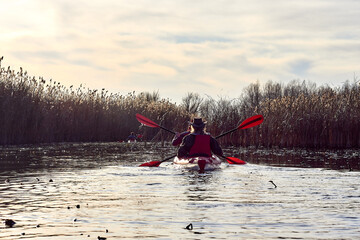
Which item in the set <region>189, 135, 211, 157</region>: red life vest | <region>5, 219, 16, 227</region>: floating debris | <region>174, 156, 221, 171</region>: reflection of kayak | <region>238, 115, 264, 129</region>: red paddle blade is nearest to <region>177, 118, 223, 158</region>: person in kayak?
<region>189, 135, 211, 157</region>: red life vest

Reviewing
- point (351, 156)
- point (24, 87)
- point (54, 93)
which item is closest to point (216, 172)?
point (351, 156)

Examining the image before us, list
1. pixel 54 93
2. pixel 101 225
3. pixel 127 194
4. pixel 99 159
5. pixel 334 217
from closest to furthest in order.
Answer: pixel 101 225 → pixel 334 217 → pixel 127 194 → pixel 99 159 → pixel 54 93

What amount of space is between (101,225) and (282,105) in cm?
1817

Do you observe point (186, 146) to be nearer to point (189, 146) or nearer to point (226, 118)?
point (189, 146)

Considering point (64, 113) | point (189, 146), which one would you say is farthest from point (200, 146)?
point (64, 113)

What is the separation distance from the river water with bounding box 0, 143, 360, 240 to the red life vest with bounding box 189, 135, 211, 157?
0.54 metres

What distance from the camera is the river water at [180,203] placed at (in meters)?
6.02

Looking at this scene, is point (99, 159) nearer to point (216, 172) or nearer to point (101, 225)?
point (216, 172)

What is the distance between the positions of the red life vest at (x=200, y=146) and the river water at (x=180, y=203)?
535 millimetres

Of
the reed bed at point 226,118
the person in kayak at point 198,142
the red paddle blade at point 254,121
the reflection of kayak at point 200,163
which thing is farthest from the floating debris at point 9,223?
the reed bed at point 226,118

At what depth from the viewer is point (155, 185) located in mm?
10305

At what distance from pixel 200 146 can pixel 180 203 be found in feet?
17.2

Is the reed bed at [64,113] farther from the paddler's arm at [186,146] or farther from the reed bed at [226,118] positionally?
the paddler's arm at [186,146]

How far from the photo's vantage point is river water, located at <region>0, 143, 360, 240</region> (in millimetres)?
6016
